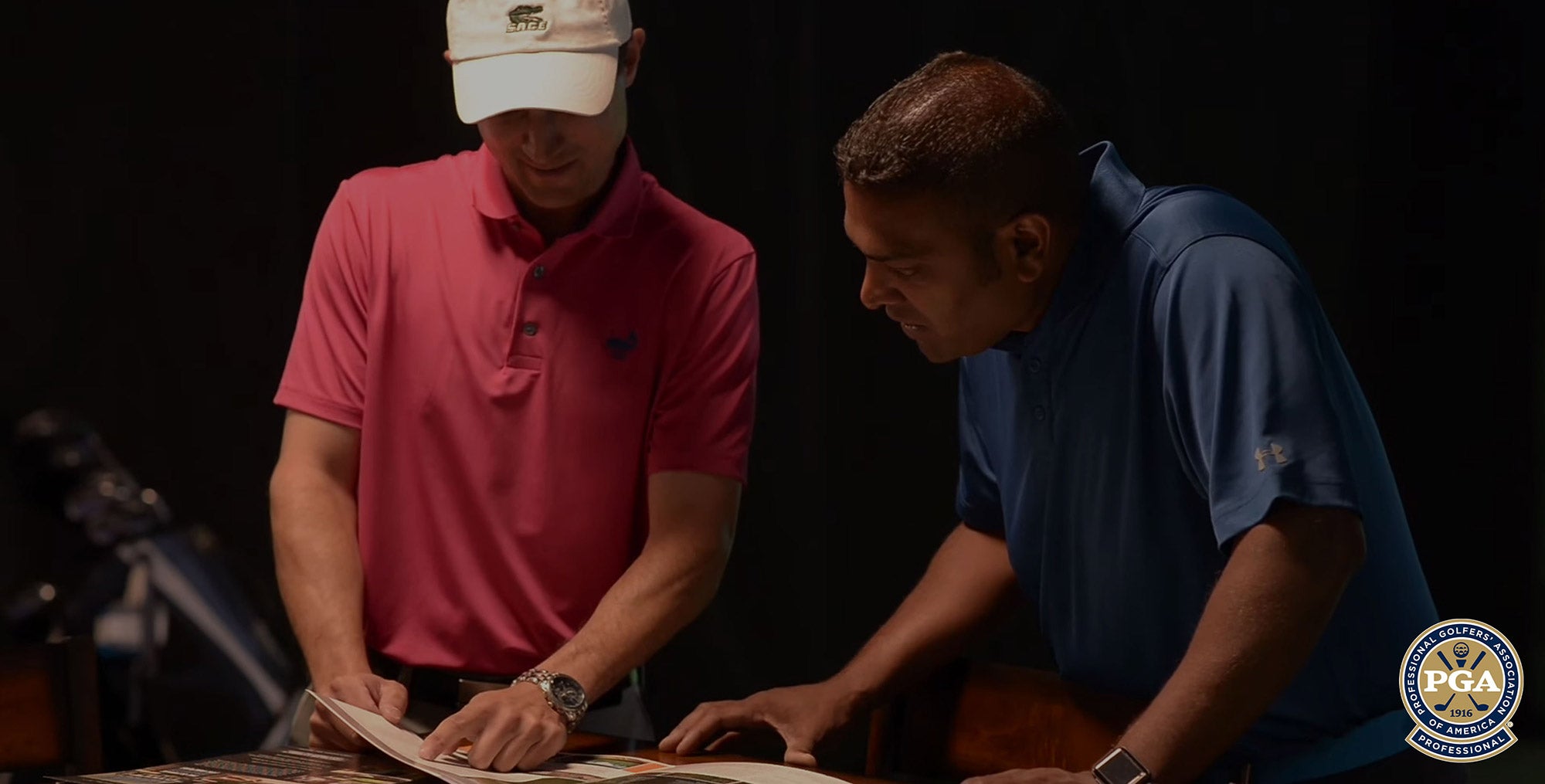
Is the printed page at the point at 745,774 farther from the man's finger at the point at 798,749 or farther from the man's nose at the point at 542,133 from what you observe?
the man's nose at the point at 542,133

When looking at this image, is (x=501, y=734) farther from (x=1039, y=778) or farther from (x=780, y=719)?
(x=1039, y=778)

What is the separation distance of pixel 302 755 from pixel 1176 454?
867mm

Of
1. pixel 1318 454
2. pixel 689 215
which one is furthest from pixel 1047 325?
pixel 689 215

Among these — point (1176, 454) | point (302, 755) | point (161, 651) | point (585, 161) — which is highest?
point (585, 161)

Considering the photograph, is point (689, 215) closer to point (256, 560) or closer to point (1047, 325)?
point (1047, 325)

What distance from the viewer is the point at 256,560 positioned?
10.0 ft

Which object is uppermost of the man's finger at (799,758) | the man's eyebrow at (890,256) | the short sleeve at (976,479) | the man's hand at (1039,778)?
the man's eyebrow at (890,256)

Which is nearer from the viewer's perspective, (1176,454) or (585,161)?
(1176,454)

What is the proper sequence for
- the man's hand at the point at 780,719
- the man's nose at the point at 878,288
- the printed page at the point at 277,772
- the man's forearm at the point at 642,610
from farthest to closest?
1. the man's forearm at the point at 642,610
2. the man's hand at the point at 780,719
3. the man's nose at the point at 878,288
4. the printed page at the point at 277,772

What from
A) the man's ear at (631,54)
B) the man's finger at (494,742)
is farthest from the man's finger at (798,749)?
the man's ear at (631,54)

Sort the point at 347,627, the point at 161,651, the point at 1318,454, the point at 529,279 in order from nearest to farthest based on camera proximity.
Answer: the point at 1318,454
the point at 347,627
the point at 529,279
the point at 161,651

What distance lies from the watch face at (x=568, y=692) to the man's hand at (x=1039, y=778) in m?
0.47

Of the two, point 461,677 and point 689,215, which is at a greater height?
point 689,215

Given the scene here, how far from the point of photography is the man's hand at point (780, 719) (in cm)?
169
